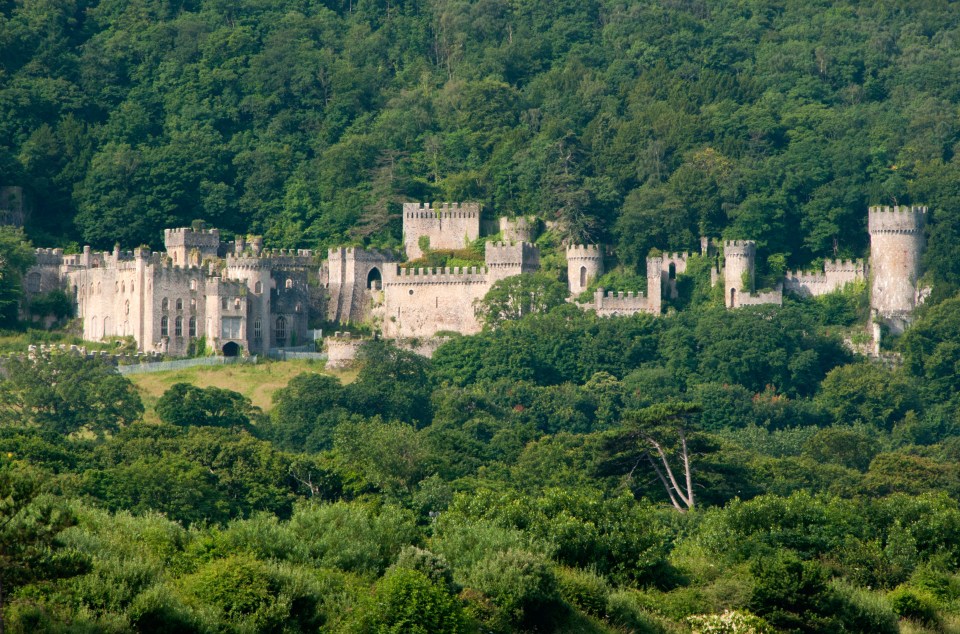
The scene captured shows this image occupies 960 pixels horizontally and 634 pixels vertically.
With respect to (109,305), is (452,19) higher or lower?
higher

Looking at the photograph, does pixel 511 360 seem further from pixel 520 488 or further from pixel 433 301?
pixel 520 488

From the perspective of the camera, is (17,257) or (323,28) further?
(323,28)

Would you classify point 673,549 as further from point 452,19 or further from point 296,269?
point 452,19

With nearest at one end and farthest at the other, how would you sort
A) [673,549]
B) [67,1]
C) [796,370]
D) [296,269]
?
[673,549], [796,370], [296,269], [67,1]

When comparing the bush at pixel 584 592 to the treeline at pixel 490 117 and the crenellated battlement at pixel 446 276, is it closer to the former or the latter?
the crenellated battlement at pixel 446 276

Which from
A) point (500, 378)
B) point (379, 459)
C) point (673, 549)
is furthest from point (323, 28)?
point (673, 549)

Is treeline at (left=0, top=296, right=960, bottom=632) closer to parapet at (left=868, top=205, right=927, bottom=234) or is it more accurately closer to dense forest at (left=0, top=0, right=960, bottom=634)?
dense forest at (left=0, top=0, right=960, bottom=634)

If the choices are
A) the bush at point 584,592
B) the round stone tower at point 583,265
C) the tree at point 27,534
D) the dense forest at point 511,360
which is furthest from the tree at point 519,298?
the tree at point 27,534

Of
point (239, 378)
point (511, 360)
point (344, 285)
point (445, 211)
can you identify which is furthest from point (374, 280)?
point (239, 378)
